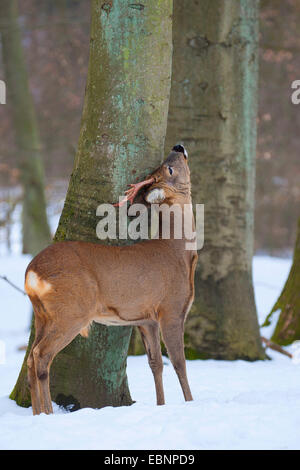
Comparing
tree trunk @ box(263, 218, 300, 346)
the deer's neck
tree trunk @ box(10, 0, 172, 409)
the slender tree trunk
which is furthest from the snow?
the slender tree trunk

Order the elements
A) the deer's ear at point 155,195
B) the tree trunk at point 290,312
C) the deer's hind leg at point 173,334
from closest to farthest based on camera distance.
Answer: the deer's hind leg at point 173,334
the deer's ear at point 155,195
the tree trunk at point 290,312

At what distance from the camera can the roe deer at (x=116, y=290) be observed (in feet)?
13.3

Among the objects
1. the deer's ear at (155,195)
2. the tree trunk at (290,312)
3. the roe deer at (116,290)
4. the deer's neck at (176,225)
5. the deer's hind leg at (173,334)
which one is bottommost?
the tree trunk at (290,312)

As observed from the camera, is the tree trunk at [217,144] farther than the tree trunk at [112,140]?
Yes

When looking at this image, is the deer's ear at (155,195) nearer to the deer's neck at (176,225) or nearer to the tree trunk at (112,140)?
the deer's neck at (176,225)

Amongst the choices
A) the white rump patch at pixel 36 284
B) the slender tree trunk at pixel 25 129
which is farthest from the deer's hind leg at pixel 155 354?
the slender tree trunk at pixel 25 129

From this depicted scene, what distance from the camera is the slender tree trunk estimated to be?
14.0 metres

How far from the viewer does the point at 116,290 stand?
4.18 m

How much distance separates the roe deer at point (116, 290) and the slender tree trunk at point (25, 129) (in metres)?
9.57

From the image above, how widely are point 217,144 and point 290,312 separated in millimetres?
2085

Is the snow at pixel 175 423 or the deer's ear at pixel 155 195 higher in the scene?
the deer's ear at pixel 155 195

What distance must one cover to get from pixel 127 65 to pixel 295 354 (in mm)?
3842

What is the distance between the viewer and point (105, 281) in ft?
13.6
